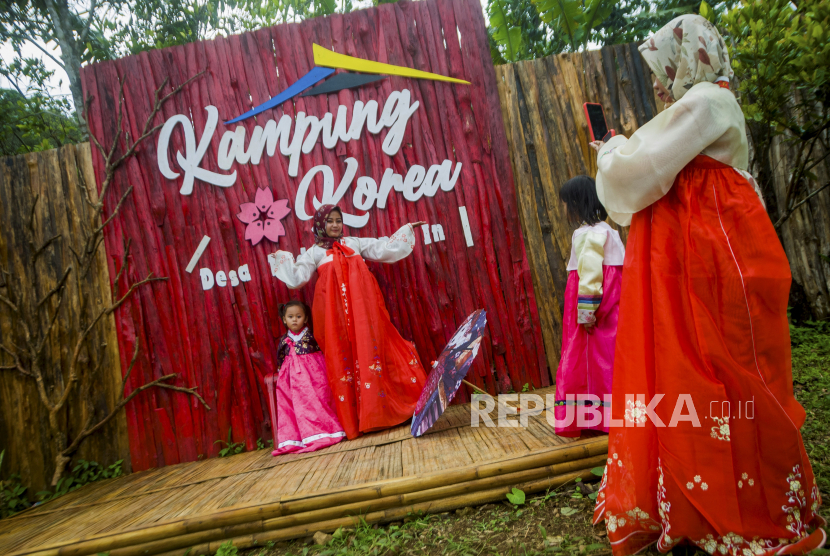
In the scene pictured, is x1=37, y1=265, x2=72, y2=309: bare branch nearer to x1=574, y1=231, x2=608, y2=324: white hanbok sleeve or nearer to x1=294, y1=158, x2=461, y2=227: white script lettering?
x1=294, y1=158, x2=461, y2=227: white script lettering

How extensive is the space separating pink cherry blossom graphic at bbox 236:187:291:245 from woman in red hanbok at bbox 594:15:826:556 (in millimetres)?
2736

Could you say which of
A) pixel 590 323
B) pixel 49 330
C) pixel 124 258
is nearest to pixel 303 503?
pixel 590 323

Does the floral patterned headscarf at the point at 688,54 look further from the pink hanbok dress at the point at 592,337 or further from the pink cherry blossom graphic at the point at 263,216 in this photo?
the pink cherry blossom graphic at the point at 263,216

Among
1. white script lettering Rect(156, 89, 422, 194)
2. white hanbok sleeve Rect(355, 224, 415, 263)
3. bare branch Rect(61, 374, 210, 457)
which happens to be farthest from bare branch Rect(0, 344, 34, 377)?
white hanbok sleeve Rect(355, 224, 415, 263)

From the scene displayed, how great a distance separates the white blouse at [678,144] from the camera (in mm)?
1515

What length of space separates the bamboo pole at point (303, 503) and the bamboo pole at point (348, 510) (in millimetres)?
18

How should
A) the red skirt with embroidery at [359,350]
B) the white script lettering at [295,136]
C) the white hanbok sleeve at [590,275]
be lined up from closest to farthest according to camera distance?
the white hanbok sleeve at [590,275], the red skirt with embroidery at [359,350], the white script lettering at [295,136]

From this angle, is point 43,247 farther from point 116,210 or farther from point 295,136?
point 295,136

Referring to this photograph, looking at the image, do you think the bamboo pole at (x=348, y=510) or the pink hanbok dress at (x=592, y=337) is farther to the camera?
the pink hanbok dress at (x=592, y=337)

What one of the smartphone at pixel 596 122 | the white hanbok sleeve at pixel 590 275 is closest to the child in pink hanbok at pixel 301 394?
the white hanbok sleeve at pixel 590 275

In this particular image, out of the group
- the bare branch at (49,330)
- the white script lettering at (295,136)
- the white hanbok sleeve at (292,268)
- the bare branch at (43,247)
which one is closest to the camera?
the white hanbok sleeve at (292,268)

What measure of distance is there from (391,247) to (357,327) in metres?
0.64

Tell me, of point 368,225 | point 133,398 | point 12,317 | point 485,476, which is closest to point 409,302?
point 368,225

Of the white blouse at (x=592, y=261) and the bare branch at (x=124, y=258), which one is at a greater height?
the bare branch at (x=124, y=258)
